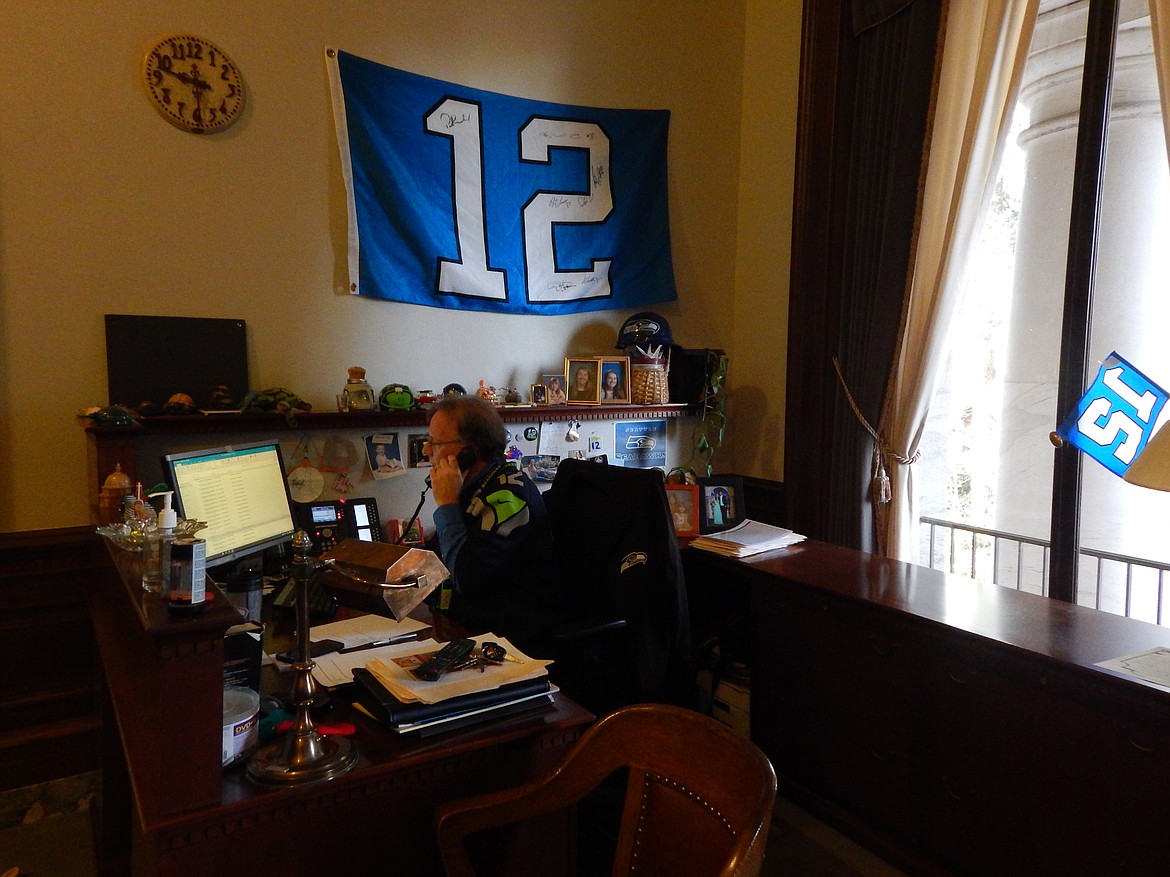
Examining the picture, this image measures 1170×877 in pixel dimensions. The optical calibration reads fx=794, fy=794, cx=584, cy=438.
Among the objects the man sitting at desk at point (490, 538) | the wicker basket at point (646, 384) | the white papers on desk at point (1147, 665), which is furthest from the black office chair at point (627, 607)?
the white papers on desk at point (1147, 665)

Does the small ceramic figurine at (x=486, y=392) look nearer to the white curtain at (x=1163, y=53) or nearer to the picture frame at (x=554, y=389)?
the picture frame at (x=554, y=389)

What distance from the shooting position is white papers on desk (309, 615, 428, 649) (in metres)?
1.75

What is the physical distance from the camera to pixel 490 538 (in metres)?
2.21

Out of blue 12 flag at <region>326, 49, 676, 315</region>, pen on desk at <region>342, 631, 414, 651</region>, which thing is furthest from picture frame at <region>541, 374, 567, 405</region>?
pen on desk at <region>342, 631, 414, 651</region>

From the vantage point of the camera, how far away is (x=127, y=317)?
2.46 metres

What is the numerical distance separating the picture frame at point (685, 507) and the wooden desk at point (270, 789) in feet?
4.90

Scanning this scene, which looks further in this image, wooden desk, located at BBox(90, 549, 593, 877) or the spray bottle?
the spray bottle

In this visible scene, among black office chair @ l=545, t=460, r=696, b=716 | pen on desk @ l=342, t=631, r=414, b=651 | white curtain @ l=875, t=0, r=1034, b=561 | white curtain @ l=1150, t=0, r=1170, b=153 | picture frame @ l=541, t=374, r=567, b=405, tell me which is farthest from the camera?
picture frame @ l=541, t=374, r=567, b=405

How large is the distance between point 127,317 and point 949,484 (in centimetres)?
287

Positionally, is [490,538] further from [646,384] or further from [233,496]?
[646,384]

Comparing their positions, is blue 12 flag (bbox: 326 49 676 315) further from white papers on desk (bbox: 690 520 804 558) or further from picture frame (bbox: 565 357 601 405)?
white papers on desk (bbox: 690 520 804 558)

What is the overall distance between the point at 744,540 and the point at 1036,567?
1003 mm

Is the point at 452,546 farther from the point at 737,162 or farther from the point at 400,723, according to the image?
the point at 737,162

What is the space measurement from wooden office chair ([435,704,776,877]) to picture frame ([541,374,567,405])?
203cm
